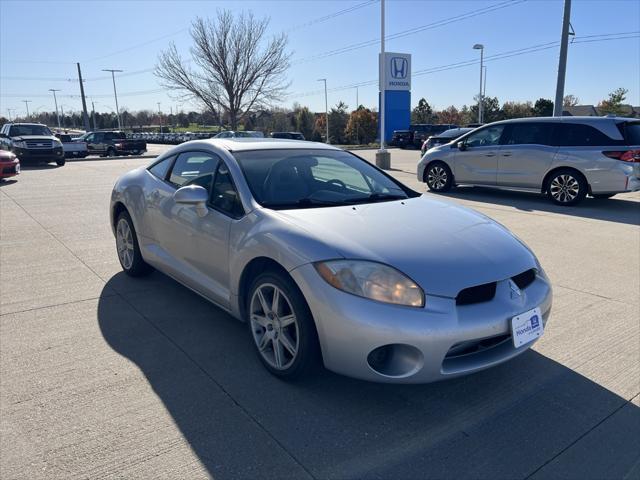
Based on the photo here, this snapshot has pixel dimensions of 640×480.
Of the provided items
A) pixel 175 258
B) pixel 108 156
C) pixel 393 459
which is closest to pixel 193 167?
pixel 175 258

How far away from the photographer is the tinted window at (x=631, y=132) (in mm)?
8758

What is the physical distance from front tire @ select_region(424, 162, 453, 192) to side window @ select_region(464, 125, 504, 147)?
779 mm

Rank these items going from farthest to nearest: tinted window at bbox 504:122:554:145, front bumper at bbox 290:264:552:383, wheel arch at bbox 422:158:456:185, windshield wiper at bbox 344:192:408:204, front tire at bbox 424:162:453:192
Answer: front tire at bbox 424:162:453:192
wheel arch at bbox 422:158:456:185
tinted window at bbox 504:122:554:145
windshield wiper at bbox 344:192:408:204
front bumper at bbox 290:264:552:383

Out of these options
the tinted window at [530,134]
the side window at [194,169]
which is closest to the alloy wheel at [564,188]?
the tinted window at [530,134]

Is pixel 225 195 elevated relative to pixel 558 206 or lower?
elevated

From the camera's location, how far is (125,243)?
493cm

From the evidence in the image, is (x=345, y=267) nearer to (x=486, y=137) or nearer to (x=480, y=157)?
(x=480, y=157)

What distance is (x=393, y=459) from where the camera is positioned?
7.65 feet

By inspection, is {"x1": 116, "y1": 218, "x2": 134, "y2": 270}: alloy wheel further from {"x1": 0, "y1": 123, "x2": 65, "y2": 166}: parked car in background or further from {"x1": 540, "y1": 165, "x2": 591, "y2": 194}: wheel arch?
{"x1": 0, "y1": 123, "x2": 65, "y2": 166}: parked car in background

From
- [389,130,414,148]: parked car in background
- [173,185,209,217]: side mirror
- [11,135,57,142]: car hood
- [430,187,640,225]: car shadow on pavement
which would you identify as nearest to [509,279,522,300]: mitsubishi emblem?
[173,185,209,217]: side mirror

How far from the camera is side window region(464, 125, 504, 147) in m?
10.5

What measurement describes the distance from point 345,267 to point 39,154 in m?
20.8

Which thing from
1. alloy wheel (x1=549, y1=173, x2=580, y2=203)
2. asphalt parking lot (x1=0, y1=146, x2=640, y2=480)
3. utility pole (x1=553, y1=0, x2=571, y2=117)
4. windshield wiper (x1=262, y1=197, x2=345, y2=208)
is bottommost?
asphalt parking lot (x1=0, y1=146, x2=640, y2=480)

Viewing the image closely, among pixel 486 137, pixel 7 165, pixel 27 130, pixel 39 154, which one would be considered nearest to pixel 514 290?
pixel 486 137
